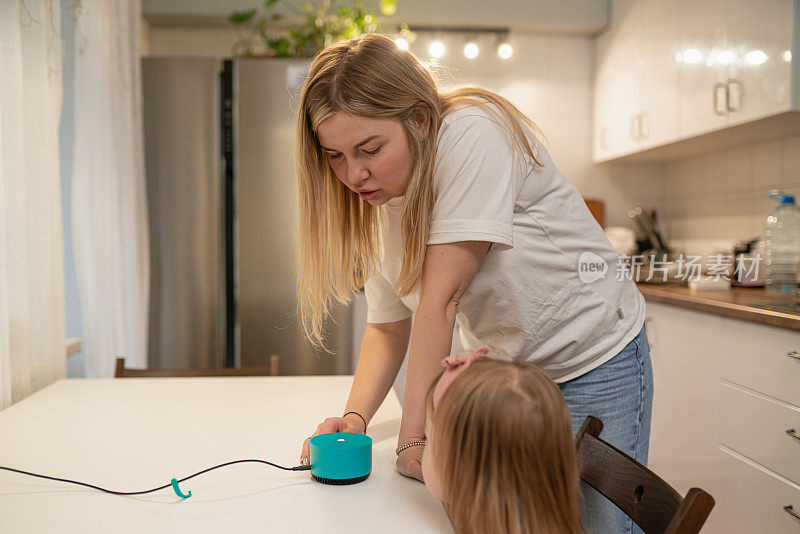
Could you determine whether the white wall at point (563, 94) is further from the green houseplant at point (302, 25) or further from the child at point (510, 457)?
the child at point (510, 457)

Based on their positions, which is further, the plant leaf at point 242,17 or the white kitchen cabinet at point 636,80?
the plant leaf at point 242,17

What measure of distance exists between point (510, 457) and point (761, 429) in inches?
60.2

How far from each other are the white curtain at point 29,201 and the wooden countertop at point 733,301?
1.87 metres

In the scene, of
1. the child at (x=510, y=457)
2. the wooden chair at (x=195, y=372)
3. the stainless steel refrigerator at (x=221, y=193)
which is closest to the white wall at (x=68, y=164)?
the wooden chair at (x=195, y=372)

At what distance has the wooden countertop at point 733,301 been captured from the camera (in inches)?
70.9

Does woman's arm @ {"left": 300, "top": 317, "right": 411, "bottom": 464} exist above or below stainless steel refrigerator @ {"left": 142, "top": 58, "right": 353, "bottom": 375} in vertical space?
below

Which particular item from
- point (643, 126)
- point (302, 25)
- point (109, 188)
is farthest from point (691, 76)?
point (109, 188)

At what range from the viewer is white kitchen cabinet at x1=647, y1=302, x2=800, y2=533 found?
5.88ft

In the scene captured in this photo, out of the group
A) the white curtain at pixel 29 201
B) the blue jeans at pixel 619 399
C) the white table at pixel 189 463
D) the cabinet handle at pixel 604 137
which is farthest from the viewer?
the cabinet handle at pixel 604 137

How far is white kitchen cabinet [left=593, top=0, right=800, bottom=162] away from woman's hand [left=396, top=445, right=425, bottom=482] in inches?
72.2

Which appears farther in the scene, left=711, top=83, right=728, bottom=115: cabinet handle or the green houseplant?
the green houseplant

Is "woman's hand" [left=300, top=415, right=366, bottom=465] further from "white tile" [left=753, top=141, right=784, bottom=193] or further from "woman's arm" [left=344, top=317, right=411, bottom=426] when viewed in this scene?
"white tile" [left=753, top=141, right=784, bottom=193]

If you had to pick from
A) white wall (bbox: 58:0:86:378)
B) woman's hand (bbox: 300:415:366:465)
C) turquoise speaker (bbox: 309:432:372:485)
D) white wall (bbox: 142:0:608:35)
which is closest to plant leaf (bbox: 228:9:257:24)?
white wall (bbox: 142:0:608:35)

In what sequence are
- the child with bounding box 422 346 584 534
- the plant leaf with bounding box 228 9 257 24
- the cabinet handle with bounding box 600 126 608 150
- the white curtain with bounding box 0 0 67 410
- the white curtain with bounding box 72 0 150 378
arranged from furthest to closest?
the cabinet handle with bounding box 600 126 608 150 < the plant leaf with bounding box 228 9 257 24 < the white curtain with bounding box 72 0 150 378 < the white curtain with bounding box 0 0 67 410 < the child with bounding box 422 346 584 534
